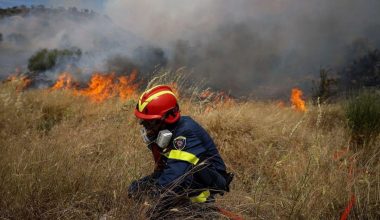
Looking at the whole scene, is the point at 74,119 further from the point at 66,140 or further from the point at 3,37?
the point at 3,37

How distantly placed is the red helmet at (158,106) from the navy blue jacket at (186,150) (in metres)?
0.08

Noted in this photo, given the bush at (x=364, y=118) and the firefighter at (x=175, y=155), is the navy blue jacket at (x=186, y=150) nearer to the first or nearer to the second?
the firefighter at (x=175, y=155)

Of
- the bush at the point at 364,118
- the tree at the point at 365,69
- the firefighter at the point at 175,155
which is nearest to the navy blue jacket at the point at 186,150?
the firefighter at the point at 175,155

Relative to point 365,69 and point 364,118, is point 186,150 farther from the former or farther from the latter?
point 365,69

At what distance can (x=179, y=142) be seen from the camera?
2.88 m

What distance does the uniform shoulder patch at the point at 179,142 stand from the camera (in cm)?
287

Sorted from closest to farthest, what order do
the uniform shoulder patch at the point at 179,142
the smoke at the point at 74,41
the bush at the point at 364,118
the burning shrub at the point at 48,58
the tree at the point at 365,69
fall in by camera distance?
the uniform shoulder patch at the point at 179,142, the bush at the point at 364,118, the burning shrub at the point at 48,58, the smoke at the point at 74,41, the tree at the point at 365,69

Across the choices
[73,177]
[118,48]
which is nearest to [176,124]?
[73,177]

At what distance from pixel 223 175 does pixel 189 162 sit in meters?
0.55

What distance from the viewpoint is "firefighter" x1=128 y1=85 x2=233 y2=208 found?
2.80 metres

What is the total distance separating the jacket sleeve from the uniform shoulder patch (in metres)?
0.01

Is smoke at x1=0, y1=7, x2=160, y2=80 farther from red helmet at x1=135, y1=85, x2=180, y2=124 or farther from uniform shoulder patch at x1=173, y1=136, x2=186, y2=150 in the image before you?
uniform shoulder patch at x1=173, y1=136, x2=186, y2=150

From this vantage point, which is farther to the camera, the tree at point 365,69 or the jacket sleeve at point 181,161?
the tree at point 365,69

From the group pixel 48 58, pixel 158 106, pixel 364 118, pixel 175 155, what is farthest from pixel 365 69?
pixel 175 155
